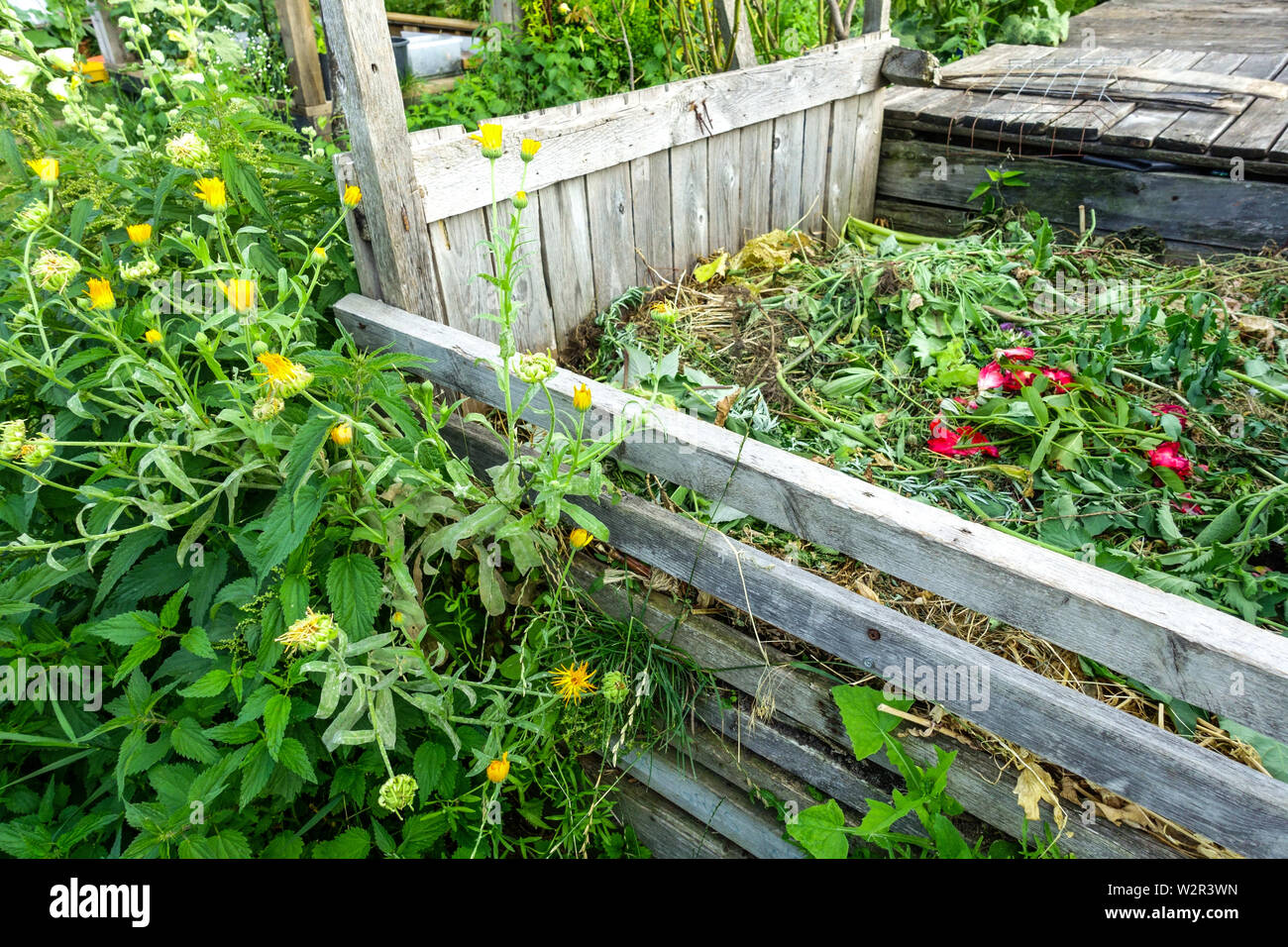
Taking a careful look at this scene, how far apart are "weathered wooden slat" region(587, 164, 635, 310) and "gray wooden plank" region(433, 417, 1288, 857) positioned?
114cm

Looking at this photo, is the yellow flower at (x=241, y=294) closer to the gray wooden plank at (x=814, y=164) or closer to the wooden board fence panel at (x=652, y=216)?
the wooden board fence panel at (x=652, y=216)

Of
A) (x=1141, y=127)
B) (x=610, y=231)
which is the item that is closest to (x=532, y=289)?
(x=610, y=231)

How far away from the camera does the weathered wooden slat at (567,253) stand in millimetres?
2318

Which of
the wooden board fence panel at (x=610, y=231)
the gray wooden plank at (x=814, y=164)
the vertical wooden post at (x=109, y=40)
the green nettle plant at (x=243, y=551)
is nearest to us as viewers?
the green nettle plant at (x=243, y=551)

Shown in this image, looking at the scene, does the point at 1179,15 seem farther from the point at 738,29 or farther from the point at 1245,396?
the point at 1245,396

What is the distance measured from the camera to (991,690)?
1.36 meters

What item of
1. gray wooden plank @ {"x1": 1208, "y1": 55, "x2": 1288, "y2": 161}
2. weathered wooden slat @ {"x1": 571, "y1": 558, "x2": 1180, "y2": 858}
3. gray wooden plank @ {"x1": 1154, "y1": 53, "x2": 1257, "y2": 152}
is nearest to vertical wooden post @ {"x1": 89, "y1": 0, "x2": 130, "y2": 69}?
weathered wooden slat @ {"x1": 571, "y1": 558, "x2": 1180, "y2": 858}

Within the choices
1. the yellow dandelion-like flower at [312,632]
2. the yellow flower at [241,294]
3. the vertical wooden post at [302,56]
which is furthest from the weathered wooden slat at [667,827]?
the vertical wooden post at [302,56]

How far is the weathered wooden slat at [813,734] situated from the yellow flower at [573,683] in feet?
0.68

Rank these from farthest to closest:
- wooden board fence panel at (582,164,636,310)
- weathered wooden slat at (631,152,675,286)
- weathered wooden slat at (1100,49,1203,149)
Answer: weathered wooden slat at (1100,49,1203,149), weathered wooden slat at (631,152,675,286), wooden board fence panel at (582,164,636,310)

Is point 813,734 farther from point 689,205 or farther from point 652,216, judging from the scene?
point 689,205

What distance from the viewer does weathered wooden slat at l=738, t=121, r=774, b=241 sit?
9.72 feet

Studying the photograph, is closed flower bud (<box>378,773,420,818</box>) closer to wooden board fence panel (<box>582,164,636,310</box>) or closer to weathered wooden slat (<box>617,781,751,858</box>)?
weathered wooden slat (<box>617,781,751,858</box>)

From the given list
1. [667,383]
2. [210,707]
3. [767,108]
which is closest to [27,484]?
[210,707]
